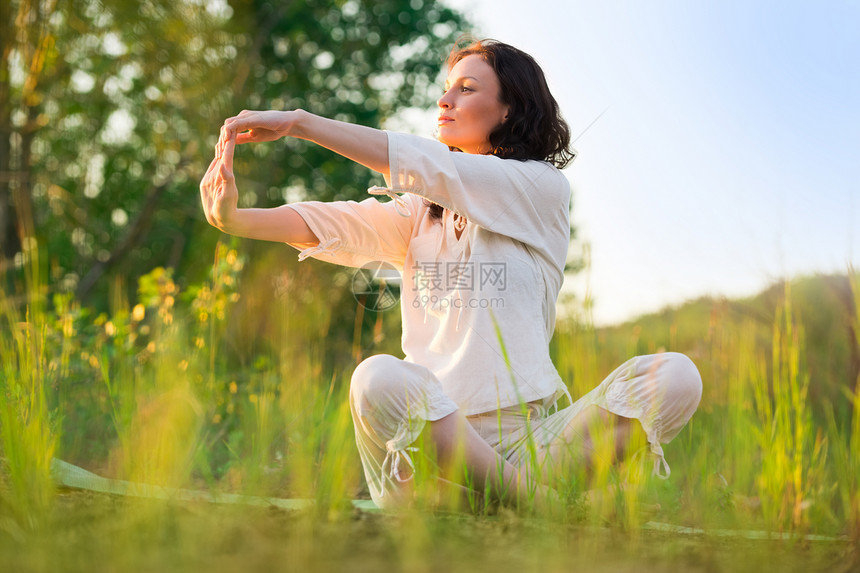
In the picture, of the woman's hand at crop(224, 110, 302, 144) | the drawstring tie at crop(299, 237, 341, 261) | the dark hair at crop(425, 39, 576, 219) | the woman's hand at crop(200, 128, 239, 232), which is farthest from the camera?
the dark hair at crop(425, 39, 576, 219)

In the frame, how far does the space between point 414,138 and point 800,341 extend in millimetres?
1001

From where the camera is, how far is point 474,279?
1781mm

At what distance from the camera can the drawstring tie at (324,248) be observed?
1.90m

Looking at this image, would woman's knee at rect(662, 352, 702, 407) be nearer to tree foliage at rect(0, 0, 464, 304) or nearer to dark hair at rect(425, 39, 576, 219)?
dark hair at rect(425, 39, 576, 219)

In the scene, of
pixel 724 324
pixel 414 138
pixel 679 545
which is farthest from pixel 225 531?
pixel 724 324

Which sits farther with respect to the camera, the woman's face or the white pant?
the woman's face

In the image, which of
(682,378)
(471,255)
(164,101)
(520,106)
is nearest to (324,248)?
(471,255)

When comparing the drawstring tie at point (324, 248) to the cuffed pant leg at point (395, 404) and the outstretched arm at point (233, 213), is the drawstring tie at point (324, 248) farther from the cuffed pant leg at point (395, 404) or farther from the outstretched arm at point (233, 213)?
the cuffed pant leg at point (395, 404)

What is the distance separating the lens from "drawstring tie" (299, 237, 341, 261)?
6.22 feet

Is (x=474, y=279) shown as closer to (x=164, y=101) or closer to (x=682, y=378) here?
(x=682, y=378)

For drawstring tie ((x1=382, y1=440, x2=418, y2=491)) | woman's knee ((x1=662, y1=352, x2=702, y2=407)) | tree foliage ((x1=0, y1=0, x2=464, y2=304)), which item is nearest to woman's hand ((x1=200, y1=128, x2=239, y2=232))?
drawstring tie ((x1=382, y1=440, x2=418, y2=491))

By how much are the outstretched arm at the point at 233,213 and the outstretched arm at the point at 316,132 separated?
0.05 metres

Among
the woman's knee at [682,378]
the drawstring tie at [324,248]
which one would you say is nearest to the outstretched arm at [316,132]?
the drawstring tie at [324,248]

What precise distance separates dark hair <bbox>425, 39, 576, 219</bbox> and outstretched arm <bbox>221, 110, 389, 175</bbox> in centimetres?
46
